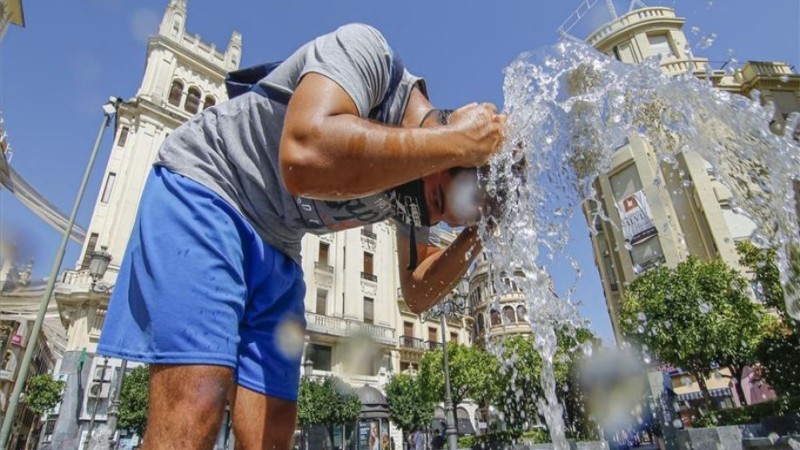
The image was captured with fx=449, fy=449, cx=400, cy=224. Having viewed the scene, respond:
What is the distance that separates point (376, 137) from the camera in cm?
95

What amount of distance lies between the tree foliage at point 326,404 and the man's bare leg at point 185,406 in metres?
19.1

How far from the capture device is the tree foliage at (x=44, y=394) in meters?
16.2

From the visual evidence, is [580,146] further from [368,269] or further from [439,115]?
[368,269]

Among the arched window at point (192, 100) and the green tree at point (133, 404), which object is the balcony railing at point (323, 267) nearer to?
the arched window at point (192, 100)

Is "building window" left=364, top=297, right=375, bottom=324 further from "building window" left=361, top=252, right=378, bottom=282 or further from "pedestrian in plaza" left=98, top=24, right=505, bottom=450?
"pedestrian in plaza" left=98, top=24, right=505, bottom=450

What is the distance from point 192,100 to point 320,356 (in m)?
16.2

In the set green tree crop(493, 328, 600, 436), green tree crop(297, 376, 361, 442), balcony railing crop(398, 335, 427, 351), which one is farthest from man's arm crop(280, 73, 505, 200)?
balcony railing crop(398, 335, 427, 351)

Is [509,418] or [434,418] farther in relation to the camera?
[434,418]

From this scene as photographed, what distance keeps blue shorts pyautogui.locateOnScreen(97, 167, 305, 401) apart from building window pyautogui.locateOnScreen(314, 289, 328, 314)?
25.2m

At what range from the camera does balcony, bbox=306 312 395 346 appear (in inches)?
962

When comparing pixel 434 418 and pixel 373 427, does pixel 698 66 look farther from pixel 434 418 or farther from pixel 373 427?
pixel 373 427

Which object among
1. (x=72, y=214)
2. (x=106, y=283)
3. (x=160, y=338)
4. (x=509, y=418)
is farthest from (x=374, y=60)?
(x=106, y=283)

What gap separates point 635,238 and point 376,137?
23.2 meters

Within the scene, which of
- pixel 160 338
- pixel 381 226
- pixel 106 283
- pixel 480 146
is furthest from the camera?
pixel 381 226
